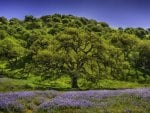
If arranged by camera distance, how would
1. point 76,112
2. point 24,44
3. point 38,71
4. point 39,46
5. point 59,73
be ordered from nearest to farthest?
point 76,112
point 59,73
point 38,71
point 39,46
point 24,44

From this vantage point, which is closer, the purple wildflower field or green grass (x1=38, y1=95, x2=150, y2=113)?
green grass (x1=38, y1=95, x2=150, y2=113)

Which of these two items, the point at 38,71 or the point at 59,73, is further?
the point at 38,71

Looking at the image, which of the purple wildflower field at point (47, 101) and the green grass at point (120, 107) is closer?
the green grass at point (120, 107)

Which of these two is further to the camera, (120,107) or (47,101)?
(47,101)

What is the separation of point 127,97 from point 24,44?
119 meters

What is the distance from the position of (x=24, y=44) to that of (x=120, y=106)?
122m

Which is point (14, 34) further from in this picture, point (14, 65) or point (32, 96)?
point (32, 96)

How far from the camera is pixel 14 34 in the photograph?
561ft

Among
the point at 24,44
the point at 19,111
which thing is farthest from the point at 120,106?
the point at 24,44

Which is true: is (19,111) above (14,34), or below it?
below

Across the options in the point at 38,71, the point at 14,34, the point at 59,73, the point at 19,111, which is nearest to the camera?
the point at 19,111

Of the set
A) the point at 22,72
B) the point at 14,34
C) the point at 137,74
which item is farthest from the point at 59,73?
the point at 14,34

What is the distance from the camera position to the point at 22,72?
107500 mm

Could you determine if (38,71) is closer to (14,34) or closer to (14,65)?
(14,65)
